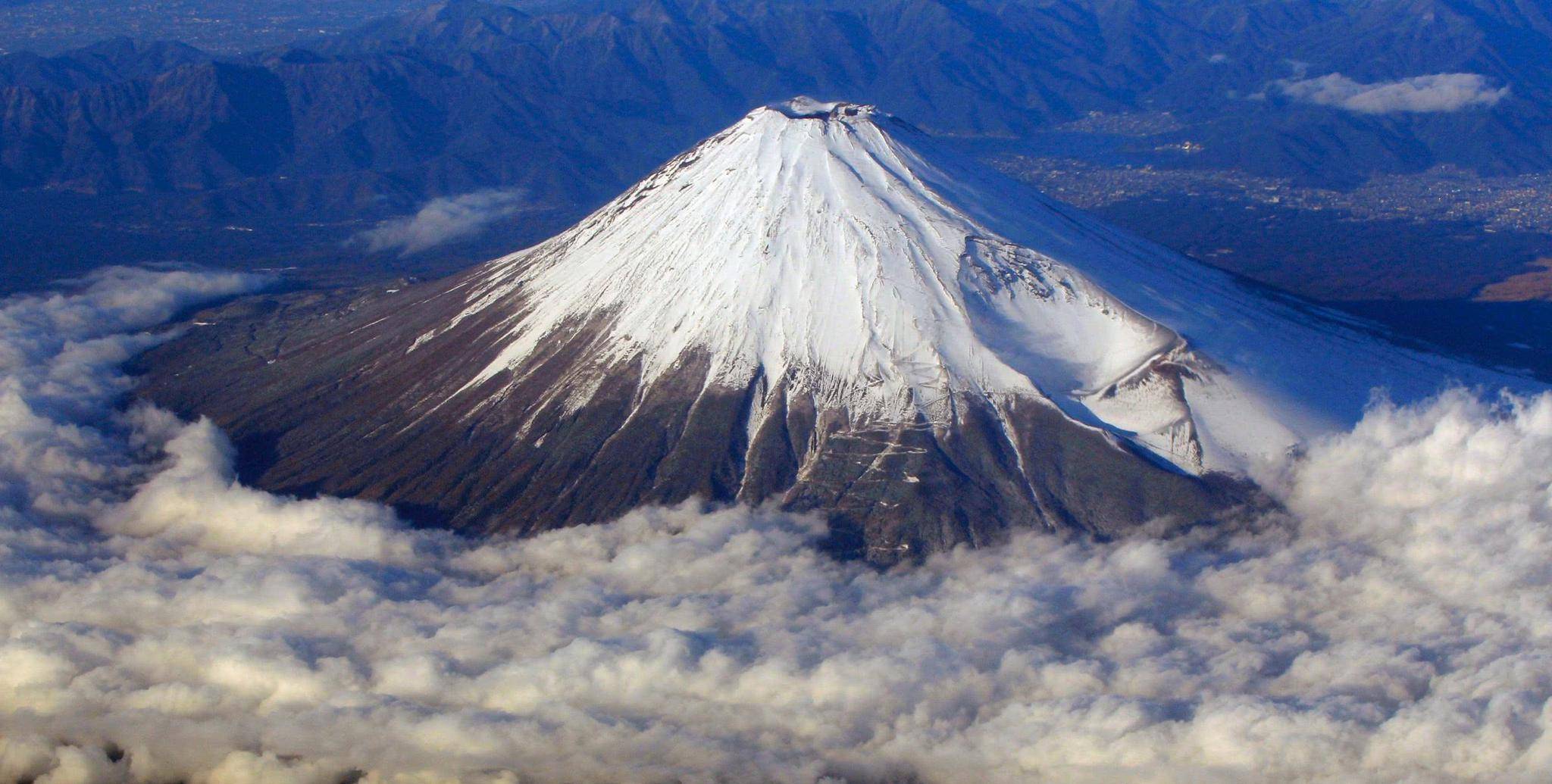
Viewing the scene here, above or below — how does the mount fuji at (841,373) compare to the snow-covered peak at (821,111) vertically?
below

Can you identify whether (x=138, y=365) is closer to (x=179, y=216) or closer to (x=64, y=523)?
(x=64, y=523)

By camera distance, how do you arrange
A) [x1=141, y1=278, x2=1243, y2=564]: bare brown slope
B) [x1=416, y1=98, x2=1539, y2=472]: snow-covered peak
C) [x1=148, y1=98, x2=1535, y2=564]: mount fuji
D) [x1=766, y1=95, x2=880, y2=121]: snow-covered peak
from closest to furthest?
[x1=141, y1=278, x2=1243, y2=564]: bare brown slope → [x1=148, y1=98, x2=1535, y2=564]: mount fuji → [x1=416, y1=98, x2=1539, y2=472]: snow-covered peak → [x1=766, y1=95, x2=880, y2=121]: snow-covered peak

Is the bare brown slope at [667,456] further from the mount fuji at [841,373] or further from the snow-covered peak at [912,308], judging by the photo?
the snow-covered peak at [912,308]

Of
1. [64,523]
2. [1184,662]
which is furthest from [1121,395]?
[64,523]

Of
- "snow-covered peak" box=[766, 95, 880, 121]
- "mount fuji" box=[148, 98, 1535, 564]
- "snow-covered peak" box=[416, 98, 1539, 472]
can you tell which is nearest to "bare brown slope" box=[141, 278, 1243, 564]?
"mount fuji" box=[148, 98, 1535, 564]

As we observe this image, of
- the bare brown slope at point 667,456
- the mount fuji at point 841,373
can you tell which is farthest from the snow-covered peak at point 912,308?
the bare brown slope at point 667,456

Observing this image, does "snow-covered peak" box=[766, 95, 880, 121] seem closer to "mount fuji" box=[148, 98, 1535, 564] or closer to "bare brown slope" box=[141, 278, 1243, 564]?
"mount fuji" box=[148, 98, 1535, 564]
